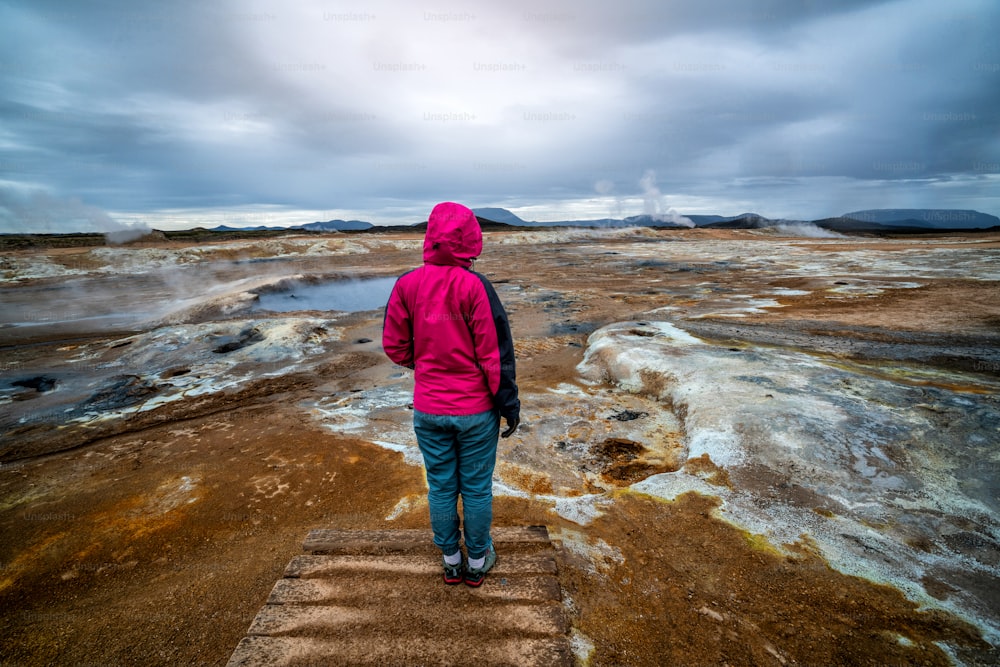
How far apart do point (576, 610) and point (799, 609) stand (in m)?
1.43

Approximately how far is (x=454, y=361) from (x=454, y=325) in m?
0.20

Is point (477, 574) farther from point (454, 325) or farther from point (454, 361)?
point (454, 325)

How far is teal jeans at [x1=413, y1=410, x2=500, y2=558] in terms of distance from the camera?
2365mm

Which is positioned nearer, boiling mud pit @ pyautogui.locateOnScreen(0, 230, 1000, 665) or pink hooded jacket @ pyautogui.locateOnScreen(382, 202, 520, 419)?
pink hooded jacket @ pyautogui.locateOnScreen(382, 202, 520, 419)

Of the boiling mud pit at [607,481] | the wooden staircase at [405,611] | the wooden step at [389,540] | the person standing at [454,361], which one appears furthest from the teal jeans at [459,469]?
the boiling mud pit at [607,481]

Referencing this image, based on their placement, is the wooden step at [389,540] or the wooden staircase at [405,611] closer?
the wooden staircase at [405,611]

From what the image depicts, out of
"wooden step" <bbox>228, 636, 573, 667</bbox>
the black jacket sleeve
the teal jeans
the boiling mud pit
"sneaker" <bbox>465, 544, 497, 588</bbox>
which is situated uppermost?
the black jacket sleeve

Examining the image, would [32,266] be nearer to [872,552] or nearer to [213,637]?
[213,637]

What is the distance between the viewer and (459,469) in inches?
98.9

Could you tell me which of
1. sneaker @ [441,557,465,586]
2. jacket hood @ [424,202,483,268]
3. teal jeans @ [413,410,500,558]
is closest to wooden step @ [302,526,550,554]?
sneaker @ [441,557,465,586]

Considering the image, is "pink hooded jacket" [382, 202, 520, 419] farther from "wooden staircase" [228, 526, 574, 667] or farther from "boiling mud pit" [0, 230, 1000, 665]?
"boiling mud pit" [0, 230, 1000, 665]

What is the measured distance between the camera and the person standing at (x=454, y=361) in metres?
2.28

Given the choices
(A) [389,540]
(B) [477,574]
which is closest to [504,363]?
(B) [477,574]

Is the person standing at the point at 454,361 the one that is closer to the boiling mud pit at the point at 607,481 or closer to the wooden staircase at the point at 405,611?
the wooden staircase at the point at 405,611
